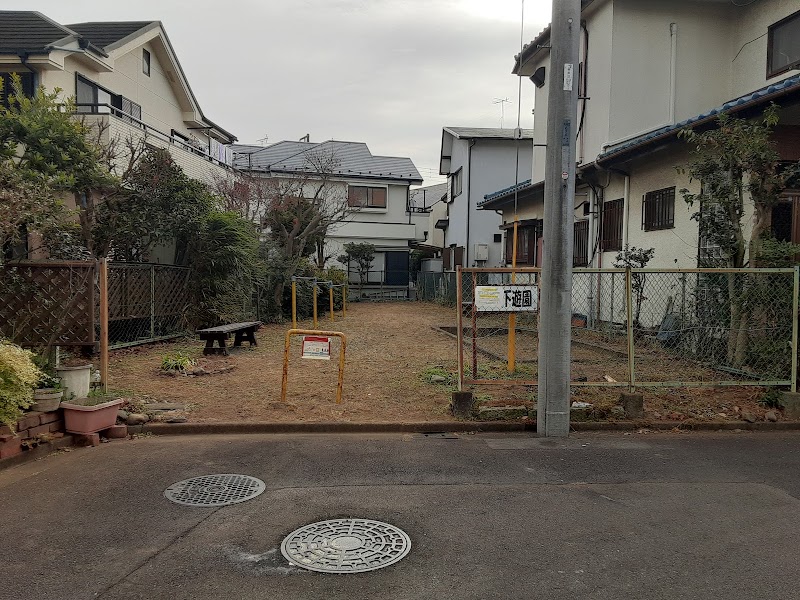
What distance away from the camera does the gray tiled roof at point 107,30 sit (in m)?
16.9

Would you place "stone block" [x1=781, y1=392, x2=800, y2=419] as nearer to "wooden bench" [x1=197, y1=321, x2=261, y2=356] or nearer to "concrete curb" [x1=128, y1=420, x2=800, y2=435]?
"concrete curb" [x1=128, y1=420, x2=800, y2=435]

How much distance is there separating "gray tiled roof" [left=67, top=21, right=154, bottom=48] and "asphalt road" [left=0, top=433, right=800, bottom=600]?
50.5 ft

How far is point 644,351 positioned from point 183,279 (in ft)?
31.1

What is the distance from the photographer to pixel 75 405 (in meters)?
5.64

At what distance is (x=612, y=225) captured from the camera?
13.4 meters

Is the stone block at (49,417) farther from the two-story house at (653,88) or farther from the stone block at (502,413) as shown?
the two-story house at (653,88)

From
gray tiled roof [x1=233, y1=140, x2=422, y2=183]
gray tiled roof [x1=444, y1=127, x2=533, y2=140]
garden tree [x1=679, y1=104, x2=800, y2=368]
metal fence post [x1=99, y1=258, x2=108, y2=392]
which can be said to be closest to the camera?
metal fence post [x1=99, y1=258, x2=108, y2=392]

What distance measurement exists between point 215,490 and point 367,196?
27.6 metres

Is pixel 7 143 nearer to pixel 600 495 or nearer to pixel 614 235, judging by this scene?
pixel 600 495

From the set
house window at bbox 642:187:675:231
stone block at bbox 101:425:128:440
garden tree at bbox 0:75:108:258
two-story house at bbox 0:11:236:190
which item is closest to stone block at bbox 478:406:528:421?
stone block at bbox 101:425:128:440

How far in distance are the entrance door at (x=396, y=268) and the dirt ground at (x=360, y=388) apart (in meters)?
20.0

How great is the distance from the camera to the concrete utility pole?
19.2 feet

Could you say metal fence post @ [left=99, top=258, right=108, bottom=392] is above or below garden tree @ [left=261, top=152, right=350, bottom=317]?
below

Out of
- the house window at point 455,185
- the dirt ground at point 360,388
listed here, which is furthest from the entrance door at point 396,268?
the dirt ground at point 360,388
